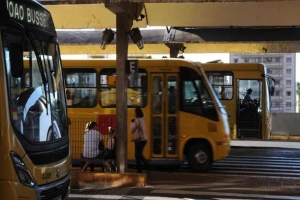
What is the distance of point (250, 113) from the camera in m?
19.8

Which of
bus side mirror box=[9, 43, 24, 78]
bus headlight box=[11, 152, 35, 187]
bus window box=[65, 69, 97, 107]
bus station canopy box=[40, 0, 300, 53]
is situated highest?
bus station canopy box=[40, 0, 300, 53]

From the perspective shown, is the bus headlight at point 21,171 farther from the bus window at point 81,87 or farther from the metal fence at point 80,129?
the bus window at point 81,87

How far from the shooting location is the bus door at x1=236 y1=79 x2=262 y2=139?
64.2 ft

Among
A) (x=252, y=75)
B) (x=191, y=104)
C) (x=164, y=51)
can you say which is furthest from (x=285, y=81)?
(x=191, y=104)

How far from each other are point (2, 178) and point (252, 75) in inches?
595

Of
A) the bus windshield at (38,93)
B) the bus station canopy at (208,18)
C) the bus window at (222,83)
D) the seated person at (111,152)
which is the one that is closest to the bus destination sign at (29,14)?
the bus windshield at (38,93)

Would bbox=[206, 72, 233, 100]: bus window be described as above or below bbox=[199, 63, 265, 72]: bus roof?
below

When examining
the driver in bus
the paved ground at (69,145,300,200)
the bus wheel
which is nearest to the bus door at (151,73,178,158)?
the bus wheel

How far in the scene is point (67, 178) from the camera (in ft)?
21.9

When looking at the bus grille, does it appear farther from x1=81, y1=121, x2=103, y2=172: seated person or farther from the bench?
the bench

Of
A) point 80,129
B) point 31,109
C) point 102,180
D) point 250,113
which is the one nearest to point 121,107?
point 102,180

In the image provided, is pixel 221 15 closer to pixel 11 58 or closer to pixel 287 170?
pixel 287 170

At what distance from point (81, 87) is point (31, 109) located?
789 cm

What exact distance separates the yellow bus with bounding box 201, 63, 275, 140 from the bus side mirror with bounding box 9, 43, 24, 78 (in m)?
13.8
